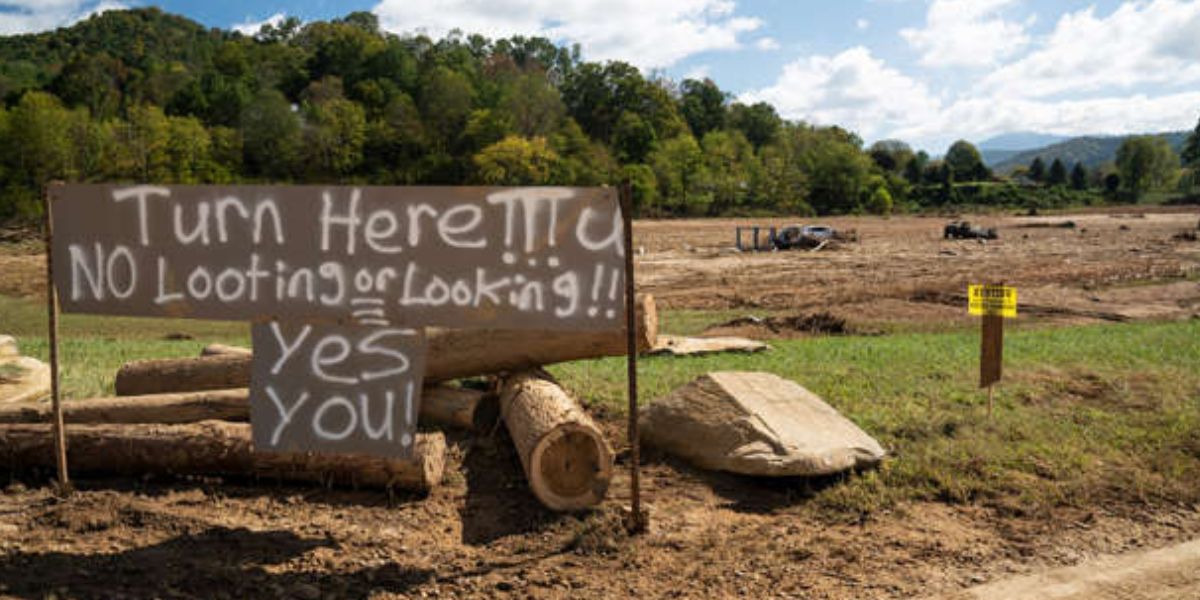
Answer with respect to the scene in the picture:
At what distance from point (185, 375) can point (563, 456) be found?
133 inches

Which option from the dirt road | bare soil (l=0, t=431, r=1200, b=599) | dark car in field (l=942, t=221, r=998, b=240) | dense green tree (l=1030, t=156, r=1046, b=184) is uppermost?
dense green tree (l=1030, t=156, r=1046, b=184)

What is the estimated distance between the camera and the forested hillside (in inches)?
2510

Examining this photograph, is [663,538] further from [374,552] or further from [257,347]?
[257,347]

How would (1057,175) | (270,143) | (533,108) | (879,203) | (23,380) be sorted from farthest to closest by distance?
(1057,175), (533,108), (879,203), (270,143), (23,380)

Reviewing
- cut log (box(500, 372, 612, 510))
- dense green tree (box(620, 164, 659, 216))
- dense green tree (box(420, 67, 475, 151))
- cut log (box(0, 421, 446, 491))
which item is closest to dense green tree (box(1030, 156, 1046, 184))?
dense green tree (box(620, 164, 659, 216))

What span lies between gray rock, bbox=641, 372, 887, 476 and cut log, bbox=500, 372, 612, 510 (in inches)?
38.6

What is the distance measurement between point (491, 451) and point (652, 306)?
60.0 inches

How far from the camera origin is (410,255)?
4.38 m

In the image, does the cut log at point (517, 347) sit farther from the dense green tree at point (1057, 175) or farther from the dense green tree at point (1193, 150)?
the dense green tree at point (1057, 175)

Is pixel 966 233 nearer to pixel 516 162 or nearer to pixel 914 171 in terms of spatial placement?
pixel 516 162

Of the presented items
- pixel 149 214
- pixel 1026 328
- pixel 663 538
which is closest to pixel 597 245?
pixel 663 538

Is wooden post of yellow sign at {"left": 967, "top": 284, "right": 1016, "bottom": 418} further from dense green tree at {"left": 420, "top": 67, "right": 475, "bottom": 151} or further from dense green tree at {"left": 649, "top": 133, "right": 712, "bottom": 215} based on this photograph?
dense green tree at {"left": 420, "top": 67, "right": 475, "bottom": 151}

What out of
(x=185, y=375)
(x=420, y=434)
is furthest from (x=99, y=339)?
(x=420, y=434)

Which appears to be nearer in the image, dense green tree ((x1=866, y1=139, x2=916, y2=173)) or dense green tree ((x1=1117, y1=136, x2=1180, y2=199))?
dense green tree ((x1=1117, y1=136, x2=1180, y2=199))
